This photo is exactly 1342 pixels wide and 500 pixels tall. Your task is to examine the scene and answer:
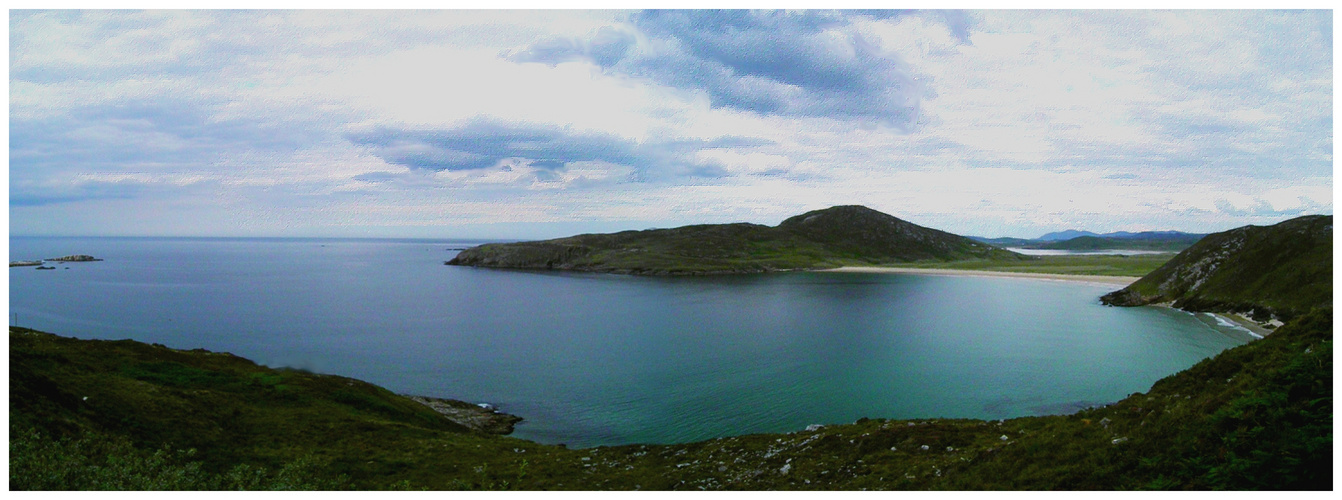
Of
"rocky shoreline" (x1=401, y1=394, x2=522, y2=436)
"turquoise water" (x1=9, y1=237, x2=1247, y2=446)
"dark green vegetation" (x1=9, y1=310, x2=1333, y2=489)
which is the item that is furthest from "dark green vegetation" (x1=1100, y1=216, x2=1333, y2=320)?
"rocky shoreline" (x1=401, y1=394, x2=522, y2=436)

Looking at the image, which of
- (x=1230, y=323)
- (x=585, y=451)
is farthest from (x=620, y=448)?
(x=1230, y=323)

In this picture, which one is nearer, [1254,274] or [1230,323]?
[1230,323]

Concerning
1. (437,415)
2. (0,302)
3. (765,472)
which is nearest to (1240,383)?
(765,472)

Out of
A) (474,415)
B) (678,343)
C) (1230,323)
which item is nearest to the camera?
(474,415)

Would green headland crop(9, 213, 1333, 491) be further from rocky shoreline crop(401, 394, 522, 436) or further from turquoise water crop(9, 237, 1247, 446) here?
turquoise water crop(9, 237, 1247, 446)

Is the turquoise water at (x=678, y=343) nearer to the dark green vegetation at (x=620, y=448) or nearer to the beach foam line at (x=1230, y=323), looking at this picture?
the beach foam line at (x=1230, y=323)

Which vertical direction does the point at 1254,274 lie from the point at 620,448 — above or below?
above

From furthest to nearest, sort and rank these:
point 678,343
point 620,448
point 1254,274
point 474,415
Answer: point 1254,274 → point 678,343 → point 474,415 → point 620,448

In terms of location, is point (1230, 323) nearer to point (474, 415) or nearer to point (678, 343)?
point (678, 343)
